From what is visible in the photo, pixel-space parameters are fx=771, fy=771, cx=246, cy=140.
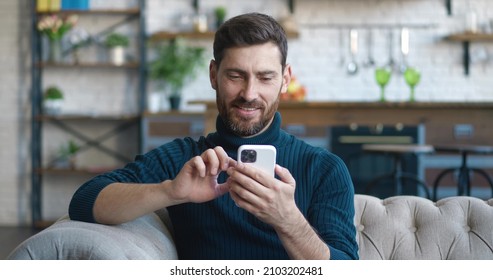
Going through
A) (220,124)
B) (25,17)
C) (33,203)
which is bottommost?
(33,203)

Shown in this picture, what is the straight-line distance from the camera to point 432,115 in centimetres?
499

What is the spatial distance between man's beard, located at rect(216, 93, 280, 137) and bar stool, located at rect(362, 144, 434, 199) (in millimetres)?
2994

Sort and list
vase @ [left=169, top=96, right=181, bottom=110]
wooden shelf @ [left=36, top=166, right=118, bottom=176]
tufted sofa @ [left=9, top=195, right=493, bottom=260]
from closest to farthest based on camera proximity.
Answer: tufted sofa @ [left=9, top=195, right=493, bottom=260]
vase @ [left=169, top=96, right=181, bottom=110]
wooden shelf @ [left=36, top=166, right=118, bottom=176]

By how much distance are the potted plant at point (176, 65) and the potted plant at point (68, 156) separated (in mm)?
870

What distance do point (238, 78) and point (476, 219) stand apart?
798 mm

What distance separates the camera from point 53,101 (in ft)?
20.8

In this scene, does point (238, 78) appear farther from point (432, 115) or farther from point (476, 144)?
point (476, 144)

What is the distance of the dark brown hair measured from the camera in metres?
1.73

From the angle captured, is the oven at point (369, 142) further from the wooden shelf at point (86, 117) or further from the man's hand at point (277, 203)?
the man's hand at point (277, 203)

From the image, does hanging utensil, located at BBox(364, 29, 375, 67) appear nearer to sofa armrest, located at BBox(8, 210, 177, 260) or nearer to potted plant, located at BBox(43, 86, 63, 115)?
potted plant, located at BBox(43, 86, 63, 115)

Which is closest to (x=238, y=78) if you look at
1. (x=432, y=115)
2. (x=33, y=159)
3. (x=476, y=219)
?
(x=476, y=219)

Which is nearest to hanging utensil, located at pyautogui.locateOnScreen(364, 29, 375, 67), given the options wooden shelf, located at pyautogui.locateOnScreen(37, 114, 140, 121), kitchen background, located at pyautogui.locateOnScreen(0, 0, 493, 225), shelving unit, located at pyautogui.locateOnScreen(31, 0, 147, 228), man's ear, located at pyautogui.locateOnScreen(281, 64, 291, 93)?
kitchen background, located at pyautogui.locateOnScreen(0, 0, 493, 225)

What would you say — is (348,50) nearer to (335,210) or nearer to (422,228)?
(422,228)

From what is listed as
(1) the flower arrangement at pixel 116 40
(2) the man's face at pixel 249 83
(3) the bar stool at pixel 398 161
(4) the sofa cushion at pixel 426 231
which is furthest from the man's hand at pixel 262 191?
(1) the flower arrangement at pixel 116 40
